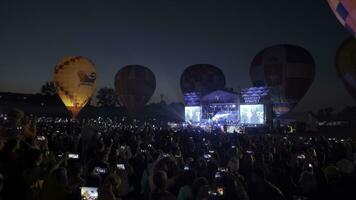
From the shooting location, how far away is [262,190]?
5312mm

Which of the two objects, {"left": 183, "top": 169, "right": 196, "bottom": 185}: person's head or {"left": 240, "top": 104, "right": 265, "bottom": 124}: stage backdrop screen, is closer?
{"left": 183, "top": 169, "right": 196, "bottom": 185}: person's head

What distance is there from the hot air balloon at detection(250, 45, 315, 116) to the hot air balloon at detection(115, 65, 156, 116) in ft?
34.5

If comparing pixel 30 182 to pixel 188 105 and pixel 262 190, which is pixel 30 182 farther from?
pixel 188 105

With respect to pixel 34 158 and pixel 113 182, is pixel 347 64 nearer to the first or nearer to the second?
pixel 113 182

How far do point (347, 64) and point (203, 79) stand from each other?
70.4ft

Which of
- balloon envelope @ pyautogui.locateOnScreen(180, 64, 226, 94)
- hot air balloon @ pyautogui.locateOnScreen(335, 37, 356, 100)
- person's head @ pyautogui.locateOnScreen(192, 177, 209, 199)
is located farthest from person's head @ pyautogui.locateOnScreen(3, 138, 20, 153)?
balloon envelope @ pyautogui.locateOnScreen(180, 64, 226, 94)

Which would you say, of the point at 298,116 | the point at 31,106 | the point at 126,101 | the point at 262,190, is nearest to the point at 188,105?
the point at 126,101

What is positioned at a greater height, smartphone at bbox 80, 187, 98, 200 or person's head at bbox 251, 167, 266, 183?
person's head at bbox 251, 167, 266, 183

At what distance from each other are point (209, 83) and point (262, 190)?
41446 mm

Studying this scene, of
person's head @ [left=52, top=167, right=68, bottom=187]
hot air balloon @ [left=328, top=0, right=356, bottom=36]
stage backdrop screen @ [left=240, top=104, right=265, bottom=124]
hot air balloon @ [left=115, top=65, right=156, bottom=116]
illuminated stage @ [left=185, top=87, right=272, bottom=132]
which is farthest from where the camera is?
hot air balloon @ [left=115, top=65, right=156, bottom=116]

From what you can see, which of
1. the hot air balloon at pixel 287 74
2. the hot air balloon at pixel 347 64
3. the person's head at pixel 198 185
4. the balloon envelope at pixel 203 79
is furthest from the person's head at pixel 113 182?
the balloon envelope at pixel 203 79

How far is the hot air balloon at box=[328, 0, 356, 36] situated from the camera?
9883 mm

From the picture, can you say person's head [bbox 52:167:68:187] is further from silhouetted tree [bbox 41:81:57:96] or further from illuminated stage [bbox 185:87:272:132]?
silhouetted tree [bbox 41:81:57:96]

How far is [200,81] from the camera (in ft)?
153
